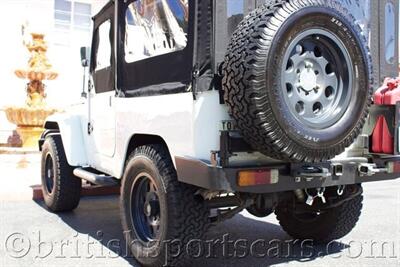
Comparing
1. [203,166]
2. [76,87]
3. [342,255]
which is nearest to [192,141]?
[203,166]

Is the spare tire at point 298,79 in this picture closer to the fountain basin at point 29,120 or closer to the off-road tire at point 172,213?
the off-road tire at point 172,213

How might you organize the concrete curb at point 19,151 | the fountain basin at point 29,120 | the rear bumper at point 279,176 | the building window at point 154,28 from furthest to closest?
the fountain basin at point 29,120 < the concrete curb at point 19,151 < the building window at point 154,28 < the rear bumper at point 279,176

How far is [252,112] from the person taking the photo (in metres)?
3.06

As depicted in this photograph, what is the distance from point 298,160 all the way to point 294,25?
0.87m

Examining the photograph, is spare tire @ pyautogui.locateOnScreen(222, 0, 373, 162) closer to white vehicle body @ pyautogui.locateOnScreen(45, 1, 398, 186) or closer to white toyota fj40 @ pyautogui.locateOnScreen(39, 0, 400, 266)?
white toyota fj40 @ pyautogui.locateOnScreen(39, 0, 400, 266)

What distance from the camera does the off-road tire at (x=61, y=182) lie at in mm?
5949

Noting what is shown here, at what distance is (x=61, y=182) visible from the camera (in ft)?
19.5

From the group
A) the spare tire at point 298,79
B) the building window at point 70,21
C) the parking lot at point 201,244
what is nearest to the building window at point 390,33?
the spare tire at point 298,79

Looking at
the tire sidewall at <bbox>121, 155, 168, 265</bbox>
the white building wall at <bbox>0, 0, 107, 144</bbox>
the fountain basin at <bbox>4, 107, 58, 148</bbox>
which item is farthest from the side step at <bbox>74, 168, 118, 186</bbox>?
the white building wall at <bbox>0, 0, 107, 144</bbox>

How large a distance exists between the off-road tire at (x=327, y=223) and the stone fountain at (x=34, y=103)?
10.0m

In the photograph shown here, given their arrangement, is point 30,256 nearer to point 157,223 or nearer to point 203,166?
point 157,223

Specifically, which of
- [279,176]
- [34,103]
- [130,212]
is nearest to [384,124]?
[279,176]

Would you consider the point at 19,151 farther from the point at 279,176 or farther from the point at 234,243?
the point at 279,176

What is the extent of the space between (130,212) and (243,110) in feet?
4.99
